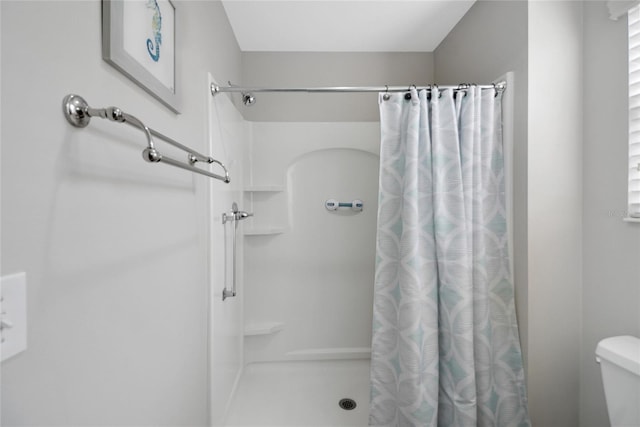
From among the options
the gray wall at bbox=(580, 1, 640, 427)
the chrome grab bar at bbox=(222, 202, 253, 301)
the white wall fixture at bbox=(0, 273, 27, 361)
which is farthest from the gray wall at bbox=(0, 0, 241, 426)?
the gray wall at bbox=(580, 1, 640, 427)

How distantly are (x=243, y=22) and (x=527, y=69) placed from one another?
1589mm

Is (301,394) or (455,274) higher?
(455,274)

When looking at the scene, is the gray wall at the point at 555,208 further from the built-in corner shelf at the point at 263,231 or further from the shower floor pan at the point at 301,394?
the built-in corner shelf at the point at 263,231

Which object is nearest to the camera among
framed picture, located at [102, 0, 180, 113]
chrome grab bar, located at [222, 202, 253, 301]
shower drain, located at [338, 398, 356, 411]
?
framed picture, located at [102, 0, 180, 113]

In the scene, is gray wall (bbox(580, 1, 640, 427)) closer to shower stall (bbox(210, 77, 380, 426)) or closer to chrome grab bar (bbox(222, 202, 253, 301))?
shower stall (bbox(210, 77, 380, 426))

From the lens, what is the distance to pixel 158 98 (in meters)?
0.87

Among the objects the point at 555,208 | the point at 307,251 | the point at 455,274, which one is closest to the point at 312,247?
the point at 307,251

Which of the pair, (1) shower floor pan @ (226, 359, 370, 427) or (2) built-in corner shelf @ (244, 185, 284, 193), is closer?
(1) shower floor pan @ (226, 359, 370, 427)

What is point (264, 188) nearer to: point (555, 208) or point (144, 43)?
point (144, 43)

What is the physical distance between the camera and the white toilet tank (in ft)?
3.16

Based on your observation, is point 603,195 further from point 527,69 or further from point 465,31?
point 465,31

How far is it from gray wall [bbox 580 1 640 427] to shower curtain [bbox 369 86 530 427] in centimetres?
30

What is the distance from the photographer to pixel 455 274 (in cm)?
133

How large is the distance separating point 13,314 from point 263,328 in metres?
1.83
